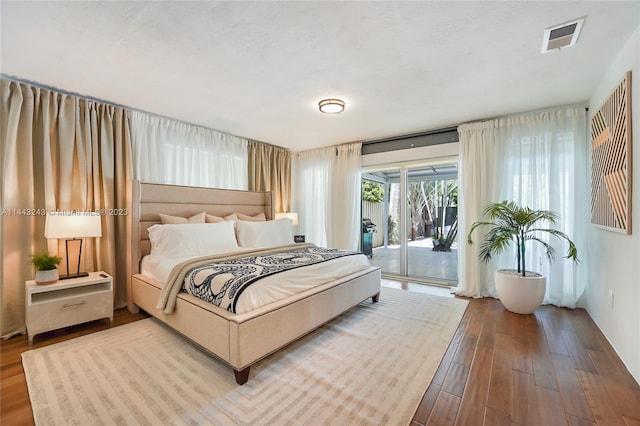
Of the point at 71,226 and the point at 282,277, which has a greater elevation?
the point at 71,226

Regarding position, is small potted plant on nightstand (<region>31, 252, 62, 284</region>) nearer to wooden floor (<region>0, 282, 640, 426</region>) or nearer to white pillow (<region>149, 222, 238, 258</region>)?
wooden floor (<region>0, 282, 640, 426</region>)

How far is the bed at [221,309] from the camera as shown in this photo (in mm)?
1877

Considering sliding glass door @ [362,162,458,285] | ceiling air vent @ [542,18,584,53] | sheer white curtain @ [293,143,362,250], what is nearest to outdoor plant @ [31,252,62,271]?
sheer white curtain @ [293,143,362,250]

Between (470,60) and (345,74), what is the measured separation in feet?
3.49

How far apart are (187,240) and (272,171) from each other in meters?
2.47

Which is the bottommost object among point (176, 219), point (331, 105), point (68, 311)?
point (68, 311)

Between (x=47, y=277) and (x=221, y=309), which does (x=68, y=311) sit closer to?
(x=47, y=277)

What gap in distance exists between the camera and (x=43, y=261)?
8.18 ft

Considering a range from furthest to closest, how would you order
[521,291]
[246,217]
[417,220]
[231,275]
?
[417,220] < [246,217] < [521,291] < [231,275]

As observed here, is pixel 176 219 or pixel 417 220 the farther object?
pixel 417 220

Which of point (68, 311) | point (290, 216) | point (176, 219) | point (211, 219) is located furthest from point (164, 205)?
point (290, 216)

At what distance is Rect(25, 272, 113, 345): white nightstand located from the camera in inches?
94.0

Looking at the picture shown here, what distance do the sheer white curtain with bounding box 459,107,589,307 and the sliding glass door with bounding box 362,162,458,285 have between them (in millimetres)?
519

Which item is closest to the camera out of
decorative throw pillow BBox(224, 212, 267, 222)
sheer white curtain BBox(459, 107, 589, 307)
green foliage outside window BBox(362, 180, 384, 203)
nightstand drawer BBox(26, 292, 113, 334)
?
nightstand drawer BBox(26, 292, 113, 334)
